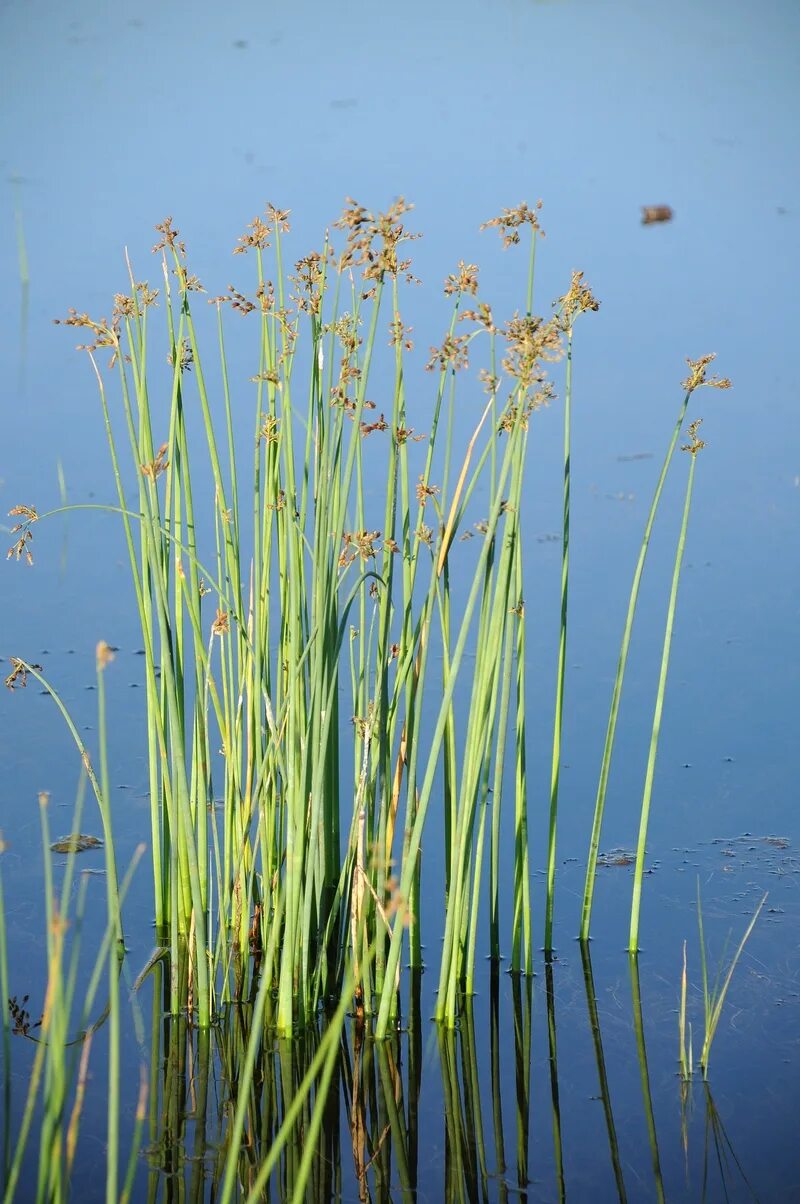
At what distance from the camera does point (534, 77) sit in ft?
23.6

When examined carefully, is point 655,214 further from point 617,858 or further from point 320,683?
point 320,683

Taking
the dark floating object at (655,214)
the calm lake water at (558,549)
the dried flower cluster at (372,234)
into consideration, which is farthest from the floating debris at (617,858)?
the dark floating object at (655,214)

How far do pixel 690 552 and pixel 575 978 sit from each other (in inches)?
75.9

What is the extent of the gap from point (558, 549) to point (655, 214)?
114 inches

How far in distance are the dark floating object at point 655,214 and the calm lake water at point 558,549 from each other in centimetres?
8

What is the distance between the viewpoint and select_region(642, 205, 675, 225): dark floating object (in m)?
5.94

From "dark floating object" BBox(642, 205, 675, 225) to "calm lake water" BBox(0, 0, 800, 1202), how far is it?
0.26 feet

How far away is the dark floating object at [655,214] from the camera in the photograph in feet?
19.5

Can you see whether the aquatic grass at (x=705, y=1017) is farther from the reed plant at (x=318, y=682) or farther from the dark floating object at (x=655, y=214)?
the dark floating object at (x=655, y=214)

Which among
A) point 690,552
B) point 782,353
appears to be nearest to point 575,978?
point 690,552

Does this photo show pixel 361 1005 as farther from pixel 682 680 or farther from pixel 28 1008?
pixel 682 680

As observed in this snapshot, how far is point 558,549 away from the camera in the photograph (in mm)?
3596

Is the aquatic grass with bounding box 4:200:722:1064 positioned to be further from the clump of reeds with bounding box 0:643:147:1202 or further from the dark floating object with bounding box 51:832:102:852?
the dark floating object with bounding box 51:832:102:852

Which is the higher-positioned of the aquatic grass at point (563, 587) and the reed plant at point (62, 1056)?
the aquatic grass at point (563, 587)
